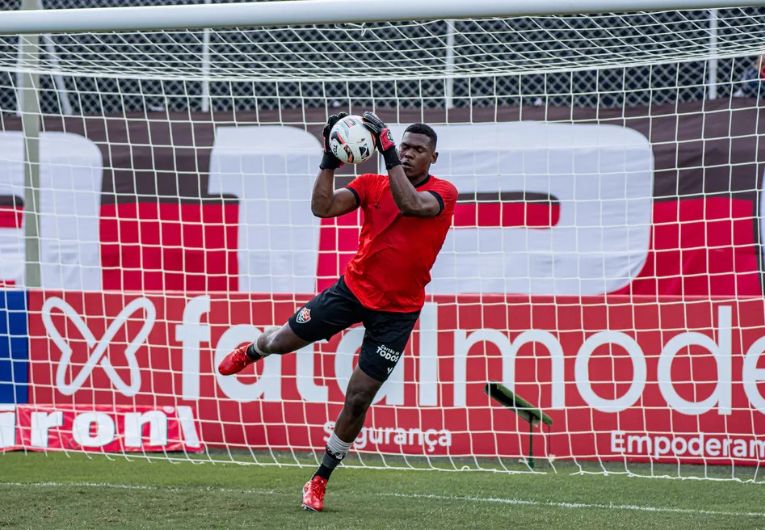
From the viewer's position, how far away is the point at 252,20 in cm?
Answer: 571

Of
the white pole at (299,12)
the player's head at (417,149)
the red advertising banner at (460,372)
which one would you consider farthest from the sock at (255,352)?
the red advertising banner at (460,372)

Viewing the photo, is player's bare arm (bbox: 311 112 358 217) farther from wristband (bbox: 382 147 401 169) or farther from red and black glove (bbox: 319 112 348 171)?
wristband (bbox: 382 147 401 169)

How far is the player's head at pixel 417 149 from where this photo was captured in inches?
232

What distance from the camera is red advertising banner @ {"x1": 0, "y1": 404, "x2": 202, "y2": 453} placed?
834 cm

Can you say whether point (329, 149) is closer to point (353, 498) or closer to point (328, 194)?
point (328, 194)

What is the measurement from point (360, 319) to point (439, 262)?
3254mm

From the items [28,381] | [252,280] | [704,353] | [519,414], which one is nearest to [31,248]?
[28,381]

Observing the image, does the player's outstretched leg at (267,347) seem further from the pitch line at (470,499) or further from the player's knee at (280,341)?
the pitch line at (470,499)

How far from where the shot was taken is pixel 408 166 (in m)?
5.91

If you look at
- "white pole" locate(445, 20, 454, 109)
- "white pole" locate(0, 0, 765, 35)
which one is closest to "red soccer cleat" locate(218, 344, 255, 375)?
"white pole" locate(0, 0, 765, 35)

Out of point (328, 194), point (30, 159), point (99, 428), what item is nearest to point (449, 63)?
point (328, 194)

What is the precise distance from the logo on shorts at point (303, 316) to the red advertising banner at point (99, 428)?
9.13 ft

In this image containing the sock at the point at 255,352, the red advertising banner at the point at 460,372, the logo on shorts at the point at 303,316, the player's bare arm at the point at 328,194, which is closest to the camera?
the player's bare arm at the point at 328,194

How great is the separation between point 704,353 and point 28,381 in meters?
5.20
